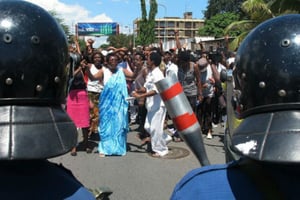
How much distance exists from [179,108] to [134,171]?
4320 mm

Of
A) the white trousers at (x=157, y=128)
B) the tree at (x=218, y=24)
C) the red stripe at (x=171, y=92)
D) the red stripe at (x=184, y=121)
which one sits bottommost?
the white trousers at (x=157, y=128)

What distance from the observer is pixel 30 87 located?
1526 millimetres

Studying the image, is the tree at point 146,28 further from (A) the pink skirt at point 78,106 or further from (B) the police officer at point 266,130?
(B) the police officer at point 266,130

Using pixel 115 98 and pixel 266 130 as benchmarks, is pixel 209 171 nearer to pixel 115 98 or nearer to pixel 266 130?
pixel 266 130

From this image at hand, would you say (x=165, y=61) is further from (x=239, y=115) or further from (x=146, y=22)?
(x=146, y=22)

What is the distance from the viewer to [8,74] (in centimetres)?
149

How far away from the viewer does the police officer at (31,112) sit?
4.62 ft

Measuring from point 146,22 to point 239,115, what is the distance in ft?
120

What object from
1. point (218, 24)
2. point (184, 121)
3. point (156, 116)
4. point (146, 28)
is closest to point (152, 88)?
point (156, 116)

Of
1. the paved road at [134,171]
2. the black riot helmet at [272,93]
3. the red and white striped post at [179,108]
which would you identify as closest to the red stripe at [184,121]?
the red and white striped post at [179,108]

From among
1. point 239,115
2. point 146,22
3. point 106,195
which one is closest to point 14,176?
point 106,195

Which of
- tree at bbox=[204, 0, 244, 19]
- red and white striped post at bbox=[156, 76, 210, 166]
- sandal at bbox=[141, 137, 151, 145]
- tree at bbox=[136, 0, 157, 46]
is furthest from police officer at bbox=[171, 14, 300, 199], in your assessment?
tree at bbox=[204, 0, 244, 19]

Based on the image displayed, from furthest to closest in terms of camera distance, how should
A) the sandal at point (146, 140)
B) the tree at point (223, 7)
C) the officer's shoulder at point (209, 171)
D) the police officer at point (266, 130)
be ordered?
the tree at point (223, 7), the sandal at point (146, 140), the officer's shoulder at point (209, 171), the police officer at point (266, 130)

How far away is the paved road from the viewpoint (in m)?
5.12
